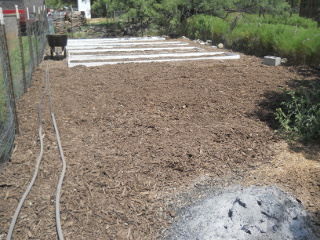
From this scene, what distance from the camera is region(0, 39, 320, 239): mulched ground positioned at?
313 centimetres

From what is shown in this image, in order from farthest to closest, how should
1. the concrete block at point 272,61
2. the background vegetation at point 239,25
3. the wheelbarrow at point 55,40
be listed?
the wheelbarrow at point 55,40, the background vegetation at point 239,25, the concrete block at point 272,61

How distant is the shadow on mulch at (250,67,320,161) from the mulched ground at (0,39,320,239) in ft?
0.08

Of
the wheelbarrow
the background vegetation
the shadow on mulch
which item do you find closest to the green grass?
the background vegetation

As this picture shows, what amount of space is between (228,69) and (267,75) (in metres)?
0.96

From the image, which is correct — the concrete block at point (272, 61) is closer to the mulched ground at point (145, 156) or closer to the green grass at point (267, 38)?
the green grass at point (267, 38)

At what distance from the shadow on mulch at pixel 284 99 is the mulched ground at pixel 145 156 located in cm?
2

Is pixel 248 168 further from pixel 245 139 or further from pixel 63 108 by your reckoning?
pixel 63 108

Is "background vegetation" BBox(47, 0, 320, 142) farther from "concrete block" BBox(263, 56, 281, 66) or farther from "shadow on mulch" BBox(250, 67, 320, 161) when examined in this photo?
"concrete block" BBox(263, 56, 281, 66)

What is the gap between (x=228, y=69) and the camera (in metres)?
8.27

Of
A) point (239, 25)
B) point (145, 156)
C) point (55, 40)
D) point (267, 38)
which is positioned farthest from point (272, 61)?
point (55, 40)

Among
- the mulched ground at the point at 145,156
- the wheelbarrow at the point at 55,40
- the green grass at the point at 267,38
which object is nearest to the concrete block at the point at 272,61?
the green grass at the point at 267,38

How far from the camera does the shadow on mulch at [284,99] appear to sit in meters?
4.12

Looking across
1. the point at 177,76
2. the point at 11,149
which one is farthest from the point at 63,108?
the point at 177,76

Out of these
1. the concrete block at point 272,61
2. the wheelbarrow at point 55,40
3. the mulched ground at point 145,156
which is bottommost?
the mulched ground at point 145,156
